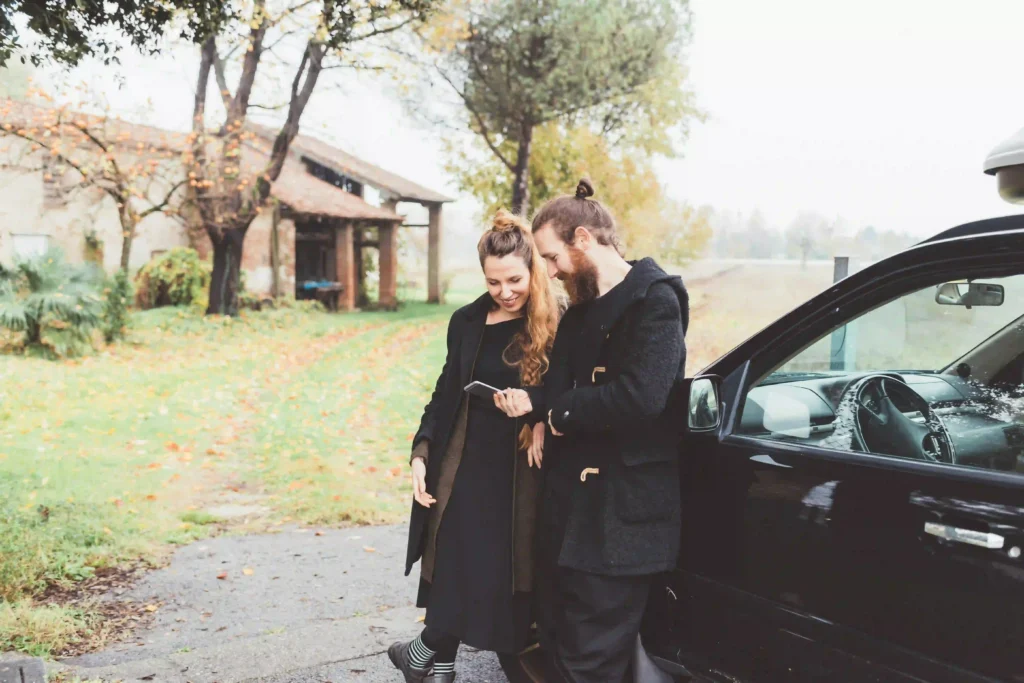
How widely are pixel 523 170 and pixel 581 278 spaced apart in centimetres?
1396

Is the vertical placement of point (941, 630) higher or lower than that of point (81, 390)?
higher

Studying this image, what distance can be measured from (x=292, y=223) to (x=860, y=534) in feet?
67.2

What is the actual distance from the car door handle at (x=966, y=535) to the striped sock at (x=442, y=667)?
1800 millimetres

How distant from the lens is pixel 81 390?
33.1ft

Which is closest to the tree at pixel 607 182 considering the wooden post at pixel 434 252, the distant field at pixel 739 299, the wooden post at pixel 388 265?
the distant field at pixel 739 299

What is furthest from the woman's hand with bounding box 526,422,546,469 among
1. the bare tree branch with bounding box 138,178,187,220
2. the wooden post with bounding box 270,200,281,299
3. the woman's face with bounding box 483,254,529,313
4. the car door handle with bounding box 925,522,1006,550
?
the wooden post with bounding box 270,200,281,299

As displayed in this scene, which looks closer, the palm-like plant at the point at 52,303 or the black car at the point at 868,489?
the black car at the point at 868,489

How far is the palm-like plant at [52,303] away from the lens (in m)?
10.5

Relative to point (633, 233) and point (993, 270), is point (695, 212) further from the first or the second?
point (993, 270)

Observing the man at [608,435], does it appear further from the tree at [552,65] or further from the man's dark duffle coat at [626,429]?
the tree at [552,65]

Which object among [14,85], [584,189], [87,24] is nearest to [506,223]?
[584,189]

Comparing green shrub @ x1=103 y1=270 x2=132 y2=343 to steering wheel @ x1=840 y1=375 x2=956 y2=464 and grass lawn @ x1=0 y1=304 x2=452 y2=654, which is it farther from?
steering wheel @ x1=840 y1=375 x2=956 y2=464

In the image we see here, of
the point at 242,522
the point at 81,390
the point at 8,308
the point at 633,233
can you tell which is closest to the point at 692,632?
the point at 242,522

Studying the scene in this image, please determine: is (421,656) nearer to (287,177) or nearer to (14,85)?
(14,85)
